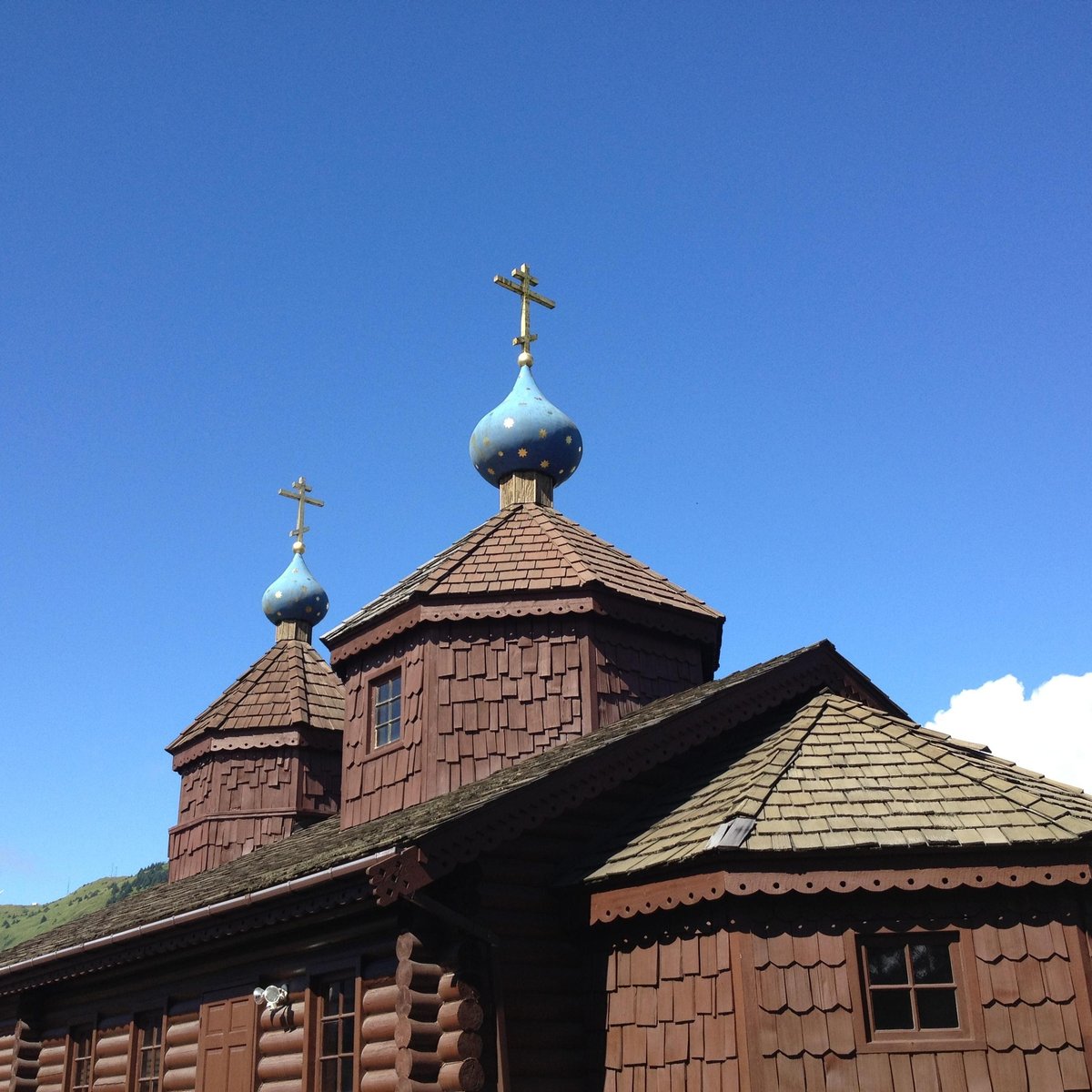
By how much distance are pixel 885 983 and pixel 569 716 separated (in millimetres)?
6302

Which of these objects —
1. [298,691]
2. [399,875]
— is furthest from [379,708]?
[298,691]

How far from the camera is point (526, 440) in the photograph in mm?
19469

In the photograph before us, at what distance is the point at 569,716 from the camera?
15484 mm

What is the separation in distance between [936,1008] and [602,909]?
9.57 ft

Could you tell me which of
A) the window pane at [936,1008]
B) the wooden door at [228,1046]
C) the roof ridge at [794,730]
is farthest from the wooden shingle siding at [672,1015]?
the wooden door at [228,1046]

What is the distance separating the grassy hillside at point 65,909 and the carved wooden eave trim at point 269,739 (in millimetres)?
135356

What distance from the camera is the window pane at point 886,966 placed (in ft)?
32.2

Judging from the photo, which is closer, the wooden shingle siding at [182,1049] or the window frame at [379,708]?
the wooden shingle siding at [182,1049]

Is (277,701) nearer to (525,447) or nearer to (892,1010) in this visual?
(525,447)

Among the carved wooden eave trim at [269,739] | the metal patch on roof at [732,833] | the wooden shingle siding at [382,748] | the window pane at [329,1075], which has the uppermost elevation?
the carved wooden eave trim at [269,739]

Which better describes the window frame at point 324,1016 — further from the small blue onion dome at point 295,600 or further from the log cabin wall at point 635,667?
the small blue onion dome at point 295,600

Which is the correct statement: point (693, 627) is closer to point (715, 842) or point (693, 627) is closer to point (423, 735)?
point (423, 735)

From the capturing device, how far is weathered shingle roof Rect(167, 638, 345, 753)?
2353 cm

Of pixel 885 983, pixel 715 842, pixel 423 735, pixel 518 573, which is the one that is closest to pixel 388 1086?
pixel 715 842
